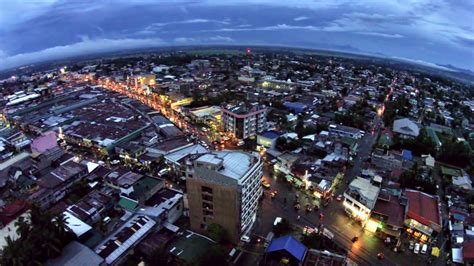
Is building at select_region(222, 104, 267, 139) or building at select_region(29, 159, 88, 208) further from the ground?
building at select_region(222, 104, 267, 139)

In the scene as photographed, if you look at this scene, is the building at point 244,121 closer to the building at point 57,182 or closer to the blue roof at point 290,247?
the building at point 57,182

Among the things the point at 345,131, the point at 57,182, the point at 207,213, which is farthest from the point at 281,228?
the point at 345,131

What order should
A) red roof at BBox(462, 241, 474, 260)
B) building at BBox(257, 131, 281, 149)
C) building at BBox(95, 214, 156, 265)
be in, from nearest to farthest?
building at BBox(95, 214, 156, 265) < red roof at BBox(462, 241, 474, 260) < building at BBox(257, 131, 281, 149)

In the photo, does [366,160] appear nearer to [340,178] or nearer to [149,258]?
[340,178]

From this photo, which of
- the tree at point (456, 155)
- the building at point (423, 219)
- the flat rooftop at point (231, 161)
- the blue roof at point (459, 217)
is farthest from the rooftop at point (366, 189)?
the tree at point (456, 155)

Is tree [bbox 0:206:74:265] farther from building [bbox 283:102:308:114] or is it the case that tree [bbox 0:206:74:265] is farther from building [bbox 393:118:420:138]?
building [bbox 393:118:420:138]

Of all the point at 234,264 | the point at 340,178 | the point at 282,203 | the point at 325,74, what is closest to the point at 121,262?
the point at 234,264

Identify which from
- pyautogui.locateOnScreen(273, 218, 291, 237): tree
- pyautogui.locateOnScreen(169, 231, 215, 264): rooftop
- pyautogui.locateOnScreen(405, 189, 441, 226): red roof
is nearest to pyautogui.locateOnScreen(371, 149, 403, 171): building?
pyautogui.locateOnScreen(405, 189, 441, 226): red roof

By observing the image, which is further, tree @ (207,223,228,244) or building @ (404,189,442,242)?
building @ (404,189,442,242)
